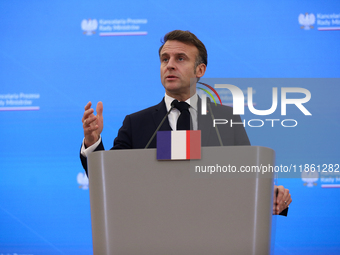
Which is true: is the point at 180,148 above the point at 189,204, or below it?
above

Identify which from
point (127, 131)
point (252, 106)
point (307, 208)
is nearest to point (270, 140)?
point (252, 106)

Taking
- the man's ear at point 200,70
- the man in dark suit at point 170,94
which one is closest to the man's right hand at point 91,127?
the man in dark suit at point 170,94

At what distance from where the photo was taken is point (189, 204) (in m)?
0.65

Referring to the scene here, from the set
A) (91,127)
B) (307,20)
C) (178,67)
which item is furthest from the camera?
(307,20)

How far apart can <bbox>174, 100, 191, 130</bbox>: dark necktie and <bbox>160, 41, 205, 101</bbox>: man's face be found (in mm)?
171

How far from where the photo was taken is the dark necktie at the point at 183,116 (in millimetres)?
1199

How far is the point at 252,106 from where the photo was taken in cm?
79

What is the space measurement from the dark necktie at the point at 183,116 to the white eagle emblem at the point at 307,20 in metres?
1.50

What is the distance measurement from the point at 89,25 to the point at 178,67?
4.31 feet

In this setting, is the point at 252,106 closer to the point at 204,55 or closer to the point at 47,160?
the point at 204,55

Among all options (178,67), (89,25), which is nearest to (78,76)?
(89,25)

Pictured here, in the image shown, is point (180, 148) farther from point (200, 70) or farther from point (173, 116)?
point (200, 70)

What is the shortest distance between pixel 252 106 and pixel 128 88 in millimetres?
1651

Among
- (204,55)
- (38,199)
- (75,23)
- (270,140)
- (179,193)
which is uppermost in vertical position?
(75,23)
